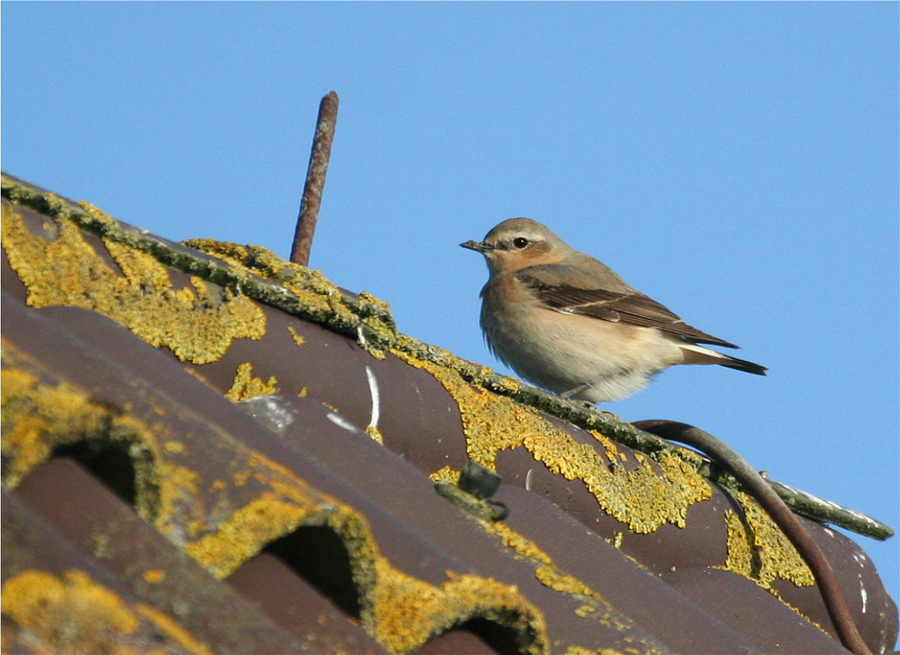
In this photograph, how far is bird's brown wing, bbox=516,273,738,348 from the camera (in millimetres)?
8375

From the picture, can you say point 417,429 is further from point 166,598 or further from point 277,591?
point 166,598

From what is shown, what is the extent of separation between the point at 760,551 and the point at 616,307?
4.64m

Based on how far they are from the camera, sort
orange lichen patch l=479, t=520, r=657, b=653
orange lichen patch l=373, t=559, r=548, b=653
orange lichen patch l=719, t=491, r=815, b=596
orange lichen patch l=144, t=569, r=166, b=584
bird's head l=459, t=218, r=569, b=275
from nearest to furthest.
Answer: orange lichen patch l=144, t=569, r=166, b=584 < orange lichen patch l=373, t=559, r=548, b=653 < orange lichen patch l=479, t=520, r=657, b=653 < orange lichen patch l=719, t=491, r=815, b=596 < bird's head l=459, t=218, r=569, b=275

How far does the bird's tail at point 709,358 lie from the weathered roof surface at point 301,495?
14.2 ft

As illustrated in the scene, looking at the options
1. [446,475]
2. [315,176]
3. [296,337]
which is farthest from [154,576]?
[315,176]

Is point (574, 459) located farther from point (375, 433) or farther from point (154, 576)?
point (154, 576)

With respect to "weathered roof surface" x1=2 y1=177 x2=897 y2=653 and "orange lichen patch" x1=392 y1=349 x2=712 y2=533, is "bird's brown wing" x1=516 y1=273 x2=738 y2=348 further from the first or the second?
"orange lichen patch" x1=392 y1=349 x2=712 y2=533

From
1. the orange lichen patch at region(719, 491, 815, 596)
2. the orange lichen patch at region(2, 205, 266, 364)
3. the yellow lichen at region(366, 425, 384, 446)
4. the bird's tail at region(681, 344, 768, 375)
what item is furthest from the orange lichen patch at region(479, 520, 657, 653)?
the bird's tail at region(681, 344, 768, 375)

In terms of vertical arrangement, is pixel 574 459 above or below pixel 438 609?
above

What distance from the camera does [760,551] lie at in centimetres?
402

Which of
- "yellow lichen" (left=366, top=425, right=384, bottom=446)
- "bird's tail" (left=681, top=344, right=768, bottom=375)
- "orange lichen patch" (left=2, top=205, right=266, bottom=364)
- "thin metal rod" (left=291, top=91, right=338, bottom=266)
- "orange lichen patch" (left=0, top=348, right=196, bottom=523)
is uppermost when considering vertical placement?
"bird's tail" (left=681, top=344, right=768, bottom=375)

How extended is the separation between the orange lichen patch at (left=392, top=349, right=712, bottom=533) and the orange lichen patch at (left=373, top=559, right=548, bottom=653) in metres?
1.19

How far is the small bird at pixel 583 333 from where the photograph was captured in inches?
322

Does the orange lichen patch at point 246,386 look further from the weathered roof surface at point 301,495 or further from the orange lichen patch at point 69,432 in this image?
the orange lichen patch at point 69,432
